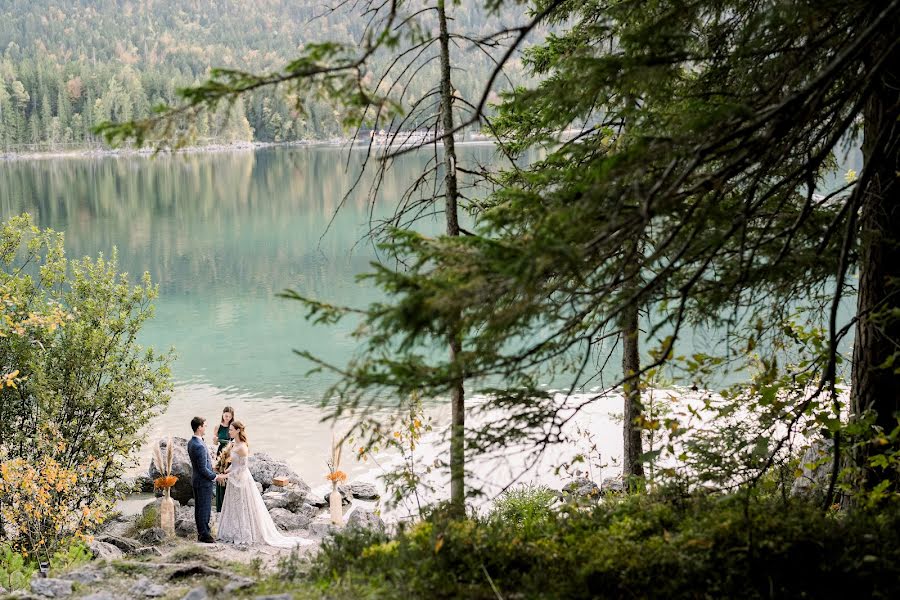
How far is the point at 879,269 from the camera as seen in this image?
5148mm

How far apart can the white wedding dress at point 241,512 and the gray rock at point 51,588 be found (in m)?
5.21

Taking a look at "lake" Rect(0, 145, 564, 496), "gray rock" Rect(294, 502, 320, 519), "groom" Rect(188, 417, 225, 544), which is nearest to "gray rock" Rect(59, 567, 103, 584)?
"lake" Rect(0, 145, 564, 496)

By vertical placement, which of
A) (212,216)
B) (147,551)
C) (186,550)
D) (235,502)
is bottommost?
(147,551)

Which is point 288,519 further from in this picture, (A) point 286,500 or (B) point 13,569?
(B) point 13,569

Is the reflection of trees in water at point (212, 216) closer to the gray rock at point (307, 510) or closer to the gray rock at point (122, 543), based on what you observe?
the gray rock at point (307, 510)

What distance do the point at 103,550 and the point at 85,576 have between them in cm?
425

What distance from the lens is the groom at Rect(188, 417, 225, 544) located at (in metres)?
10.2

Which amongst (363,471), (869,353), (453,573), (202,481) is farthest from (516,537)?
(363,471)

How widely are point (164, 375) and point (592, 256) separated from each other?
9747 millimetres

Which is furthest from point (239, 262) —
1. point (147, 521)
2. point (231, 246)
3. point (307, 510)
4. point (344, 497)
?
point (147, 521)

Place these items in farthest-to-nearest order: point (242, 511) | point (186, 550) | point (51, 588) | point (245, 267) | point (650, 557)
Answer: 1. point (245, 267)
2. point (242, 511)
3. point (186, 550)
4. point (51, 588)
5. point (650, 557)

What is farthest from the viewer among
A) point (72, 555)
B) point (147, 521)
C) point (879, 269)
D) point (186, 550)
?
point (147, 521)

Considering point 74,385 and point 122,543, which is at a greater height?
point 74,385

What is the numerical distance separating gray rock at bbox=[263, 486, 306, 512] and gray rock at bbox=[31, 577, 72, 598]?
7.72 metres
